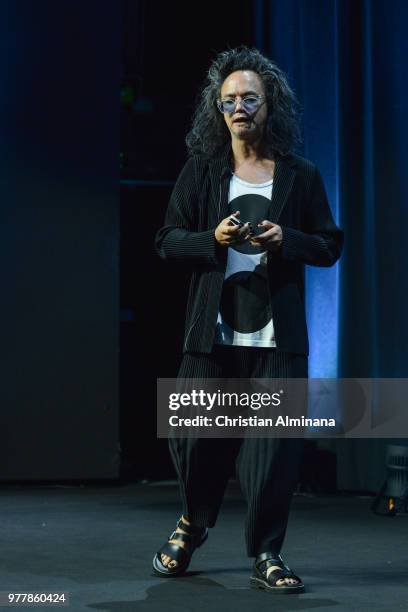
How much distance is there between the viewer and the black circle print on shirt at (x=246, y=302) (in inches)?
99.9

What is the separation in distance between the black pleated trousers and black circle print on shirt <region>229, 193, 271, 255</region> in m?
0.24

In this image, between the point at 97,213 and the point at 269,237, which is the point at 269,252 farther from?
the point at 97,213

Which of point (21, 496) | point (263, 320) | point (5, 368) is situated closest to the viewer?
point (263, 320)

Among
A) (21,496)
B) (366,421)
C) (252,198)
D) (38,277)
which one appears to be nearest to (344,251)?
(366,421)

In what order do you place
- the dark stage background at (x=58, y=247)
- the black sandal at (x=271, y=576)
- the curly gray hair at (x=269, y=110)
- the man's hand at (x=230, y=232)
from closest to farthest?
the man's hand at (x=230, y=232) < the black sandal at (x=271, y=576) < the curly gray hair at (x=269, y=110) < the dark stage background at (x=58, y=247)

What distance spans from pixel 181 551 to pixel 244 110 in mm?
1103

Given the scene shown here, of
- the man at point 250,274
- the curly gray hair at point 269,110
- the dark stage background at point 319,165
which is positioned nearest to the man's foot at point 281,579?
the man at point 250,274

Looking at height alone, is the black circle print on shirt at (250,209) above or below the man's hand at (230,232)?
Answer: above

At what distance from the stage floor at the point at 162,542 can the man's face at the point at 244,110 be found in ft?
3.63

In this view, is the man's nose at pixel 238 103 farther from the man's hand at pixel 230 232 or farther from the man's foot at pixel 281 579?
the man's foot at pixel 281 579

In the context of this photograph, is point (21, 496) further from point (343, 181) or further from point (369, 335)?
point (343, 181)

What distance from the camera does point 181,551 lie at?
8.73ft

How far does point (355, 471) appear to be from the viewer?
4.66m

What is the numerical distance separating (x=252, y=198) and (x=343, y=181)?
2.22m
